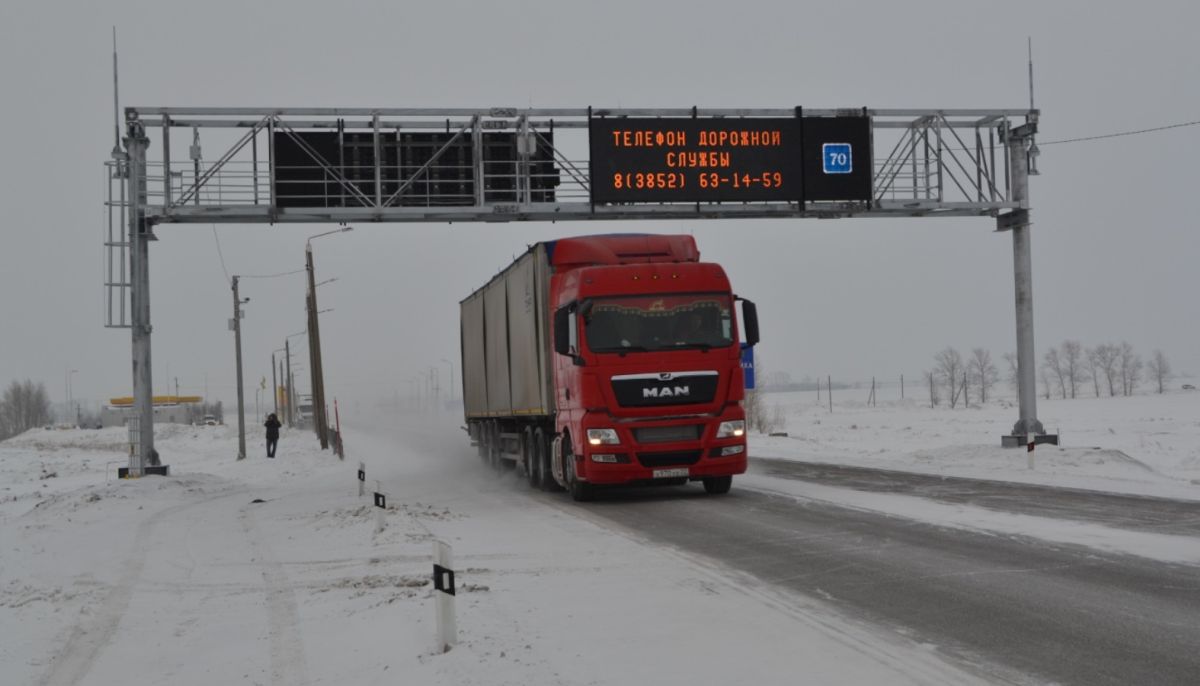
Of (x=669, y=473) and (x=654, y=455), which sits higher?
(x=654, y=455)

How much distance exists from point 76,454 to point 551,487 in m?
41.8

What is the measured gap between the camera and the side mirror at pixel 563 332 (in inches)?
656

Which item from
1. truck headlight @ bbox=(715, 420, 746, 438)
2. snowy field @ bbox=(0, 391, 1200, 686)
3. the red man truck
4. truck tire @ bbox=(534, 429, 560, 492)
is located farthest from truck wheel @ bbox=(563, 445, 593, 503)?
truck headlight @ bbox=(715, 420, 746, 438)

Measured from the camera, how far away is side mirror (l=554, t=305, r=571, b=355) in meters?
16.7

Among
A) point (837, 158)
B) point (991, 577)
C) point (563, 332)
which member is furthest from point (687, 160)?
point (991, 577)

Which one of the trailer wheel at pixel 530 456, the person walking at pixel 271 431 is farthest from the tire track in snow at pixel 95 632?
the person walking at pixel 271 431

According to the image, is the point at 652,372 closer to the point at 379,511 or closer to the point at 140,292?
the point at 379,511

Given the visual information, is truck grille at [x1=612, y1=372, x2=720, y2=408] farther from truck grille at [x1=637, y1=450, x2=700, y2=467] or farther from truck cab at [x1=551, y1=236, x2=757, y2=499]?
truck grille at [x1=637, y1=450, x2=700, y2=467]

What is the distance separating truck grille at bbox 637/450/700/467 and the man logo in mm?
819

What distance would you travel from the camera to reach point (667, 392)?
1645cm

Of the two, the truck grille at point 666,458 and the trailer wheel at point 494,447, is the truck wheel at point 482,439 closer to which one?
the trailer wheel at point 494,447

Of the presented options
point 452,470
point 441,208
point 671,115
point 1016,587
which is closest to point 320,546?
point 1016,587

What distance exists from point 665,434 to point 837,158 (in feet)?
37.1

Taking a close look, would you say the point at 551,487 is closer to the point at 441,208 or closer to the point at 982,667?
the point at 441,208
